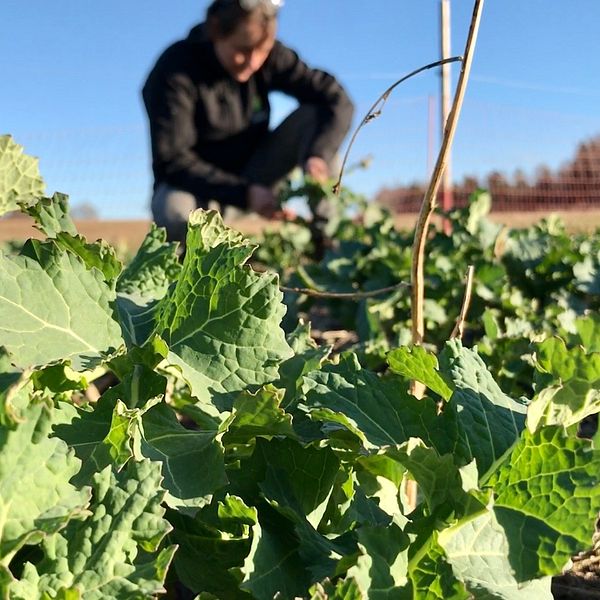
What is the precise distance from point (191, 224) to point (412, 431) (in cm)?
46

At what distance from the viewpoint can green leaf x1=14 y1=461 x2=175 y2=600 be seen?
817 mm

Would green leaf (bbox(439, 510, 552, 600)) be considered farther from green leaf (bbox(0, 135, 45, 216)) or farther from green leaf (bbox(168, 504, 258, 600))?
green leaf (bbox(0, 135, 45, 216))

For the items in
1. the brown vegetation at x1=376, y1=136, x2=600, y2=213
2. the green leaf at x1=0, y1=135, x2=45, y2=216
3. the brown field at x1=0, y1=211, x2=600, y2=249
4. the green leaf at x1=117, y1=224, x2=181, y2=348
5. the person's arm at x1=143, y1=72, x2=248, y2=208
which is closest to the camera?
the green leaf at x1=117, y1=224, x2=181, y2=348

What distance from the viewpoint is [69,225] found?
1334mm

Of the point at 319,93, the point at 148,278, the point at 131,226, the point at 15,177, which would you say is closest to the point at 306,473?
the point at 148,278

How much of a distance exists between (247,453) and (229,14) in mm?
3957

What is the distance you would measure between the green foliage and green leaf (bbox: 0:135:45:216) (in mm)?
145

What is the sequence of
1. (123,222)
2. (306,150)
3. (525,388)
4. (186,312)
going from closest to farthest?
(186,312) < (525,388) < (306,150) < (123,222)

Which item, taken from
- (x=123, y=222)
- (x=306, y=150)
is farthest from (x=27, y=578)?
(x=123, y=222)

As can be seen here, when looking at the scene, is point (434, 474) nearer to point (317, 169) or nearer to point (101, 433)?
point (101, 433)

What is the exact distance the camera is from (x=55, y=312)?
1.10 m

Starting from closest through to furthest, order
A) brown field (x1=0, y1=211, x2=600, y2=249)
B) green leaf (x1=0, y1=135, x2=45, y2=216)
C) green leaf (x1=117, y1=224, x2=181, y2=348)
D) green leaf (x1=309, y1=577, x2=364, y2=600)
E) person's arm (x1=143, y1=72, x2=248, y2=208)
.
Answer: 1. green leaf (x1=309, y1=577, x2=364, y2=600)
2. green leaf (x1=117, y1=224, x2=181, y2=348)
3. green leaf (x1=0, y1=135, x2=45, y2=216)
4. person's arm (x1=143, y1=72, x2=248, y2=208)
5. brown field (x1=0, y1=211, x2=600, y2=249)

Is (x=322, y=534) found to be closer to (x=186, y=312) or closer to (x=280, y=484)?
(x=280, y=484)

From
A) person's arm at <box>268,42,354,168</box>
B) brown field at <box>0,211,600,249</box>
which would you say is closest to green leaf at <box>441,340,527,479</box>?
person's arm at <box>268,42,354,168</box>
